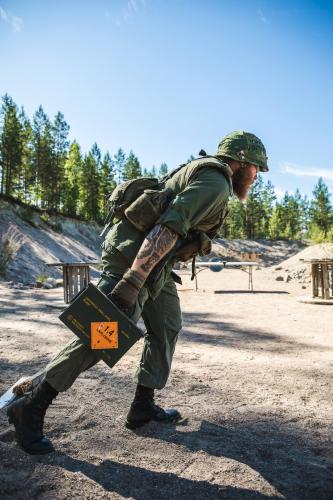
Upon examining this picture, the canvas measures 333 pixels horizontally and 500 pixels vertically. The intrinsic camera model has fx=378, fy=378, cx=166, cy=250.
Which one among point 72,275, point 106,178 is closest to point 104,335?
point 72,275

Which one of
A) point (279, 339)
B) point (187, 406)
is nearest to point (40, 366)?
point (187, 406)

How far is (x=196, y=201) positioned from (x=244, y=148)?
679 millimetres

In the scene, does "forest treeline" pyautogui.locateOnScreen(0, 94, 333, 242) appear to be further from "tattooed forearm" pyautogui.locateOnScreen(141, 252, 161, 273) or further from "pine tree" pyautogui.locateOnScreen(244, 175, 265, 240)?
"tattooed forearm" pyautogui.locateOnScreen(141, 252, 161, 273)

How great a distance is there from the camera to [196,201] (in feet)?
6.88

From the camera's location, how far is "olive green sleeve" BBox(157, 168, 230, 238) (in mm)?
2074

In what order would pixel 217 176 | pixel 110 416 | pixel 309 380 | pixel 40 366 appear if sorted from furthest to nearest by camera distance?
1. pixel 40 366
2. pixel 309 380
3. pixel 110 416
4. pixel 217 176

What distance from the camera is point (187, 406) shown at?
3.06m

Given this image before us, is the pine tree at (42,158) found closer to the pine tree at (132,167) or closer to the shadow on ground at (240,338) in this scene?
the pine tree at (132,167)

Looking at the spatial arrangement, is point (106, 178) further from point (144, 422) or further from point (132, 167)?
point (144, 422)

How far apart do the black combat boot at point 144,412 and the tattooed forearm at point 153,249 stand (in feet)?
3.51

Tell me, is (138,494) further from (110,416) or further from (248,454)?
(110,416)

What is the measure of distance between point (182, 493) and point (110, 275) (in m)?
1.22

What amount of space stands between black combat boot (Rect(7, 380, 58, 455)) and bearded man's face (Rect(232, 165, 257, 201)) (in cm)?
177

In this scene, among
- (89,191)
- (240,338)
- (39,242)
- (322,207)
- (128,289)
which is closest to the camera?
(128,289)
